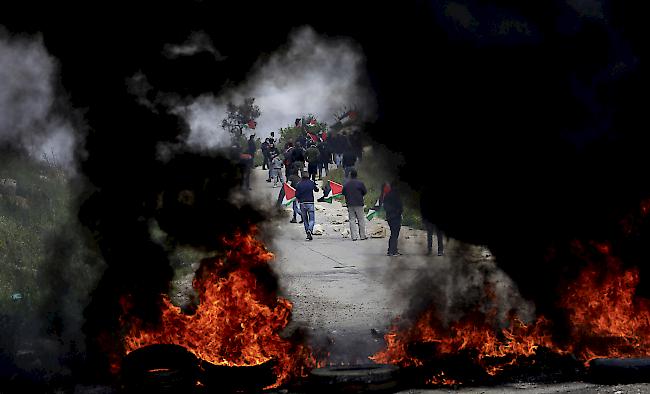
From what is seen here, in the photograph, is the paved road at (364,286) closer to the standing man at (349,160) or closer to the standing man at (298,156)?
the standing man at (349,160)

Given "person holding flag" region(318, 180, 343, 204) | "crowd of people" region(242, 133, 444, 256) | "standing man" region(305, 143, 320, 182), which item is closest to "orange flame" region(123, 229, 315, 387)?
"crowd of people" region(242, 133, 444, 256)

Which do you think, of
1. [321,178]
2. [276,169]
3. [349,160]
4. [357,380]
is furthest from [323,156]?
[357,380]

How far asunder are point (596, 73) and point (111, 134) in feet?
16.7

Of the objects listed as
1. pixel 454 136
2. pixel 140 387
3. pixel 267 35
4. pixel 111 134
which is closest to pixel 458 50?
pixel 454 136

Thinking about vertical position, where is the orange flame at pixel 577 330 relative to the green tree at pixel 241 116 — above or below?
below

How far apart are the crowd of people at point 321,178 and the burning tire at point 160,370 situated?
2641 mm

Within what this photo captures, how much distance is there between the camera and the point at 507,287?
31.0 ft

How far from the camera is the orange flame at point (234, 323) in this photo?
7324 millimetres

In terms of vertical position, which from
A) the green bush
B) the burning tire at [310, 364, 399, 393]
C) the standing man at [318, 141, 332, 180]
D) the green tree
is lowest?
the burning tire at [310, 364, 399, 393]

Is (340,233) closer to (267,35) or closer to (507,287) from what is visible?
(507,287)

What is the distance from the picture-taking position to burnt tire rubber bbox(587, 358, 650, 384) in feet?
22.0

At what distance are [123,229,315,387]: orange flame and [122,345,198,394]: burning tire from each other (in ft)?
1.59

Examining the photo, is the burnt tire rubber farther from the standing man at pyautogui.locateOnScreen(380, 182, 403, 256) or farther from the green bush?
the standing man at pyautogui.locateOnScreen(380, 182, 403, 256)

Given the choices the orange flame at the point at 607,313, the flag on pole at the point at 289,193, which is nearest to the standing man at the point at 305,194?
the flag on pole at the point at 289,193
